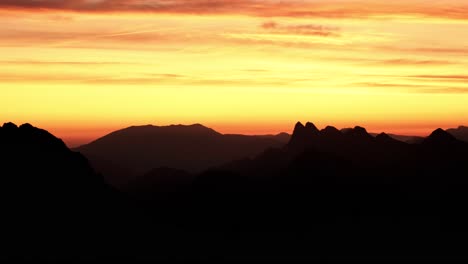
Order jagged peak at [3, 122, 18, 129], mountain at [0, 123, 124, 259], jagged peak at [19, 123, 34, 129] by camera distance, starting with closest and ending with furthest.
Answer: mountain at [0, 123, 124, 259] → jagged peak at [3, 122, 18, 129] → jagged peak at [19, 123, 34, 129]

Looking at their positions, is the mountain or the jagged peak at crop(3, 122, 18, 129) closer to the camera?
the mountain

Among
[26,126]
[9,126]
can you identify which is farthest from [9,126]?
[26,126]

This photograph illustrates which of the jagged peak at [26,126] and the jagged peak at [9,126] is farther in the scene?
the jagged peak at [26,126]

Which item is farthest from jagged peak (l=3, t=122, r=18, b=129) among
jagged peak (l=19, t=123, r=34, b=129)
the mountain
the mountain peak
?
jagged peak (l=19, t=123, r=34, b=129)

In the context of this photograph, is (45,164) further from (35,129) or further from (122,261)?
(122,261)

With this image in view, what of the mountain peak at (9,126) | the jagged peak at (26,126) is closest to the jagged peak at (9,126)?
the mountain peak at (9,126)

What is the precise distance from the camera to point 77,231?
187 metres

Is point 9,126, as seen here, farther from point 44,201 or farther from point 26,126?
point 44,201

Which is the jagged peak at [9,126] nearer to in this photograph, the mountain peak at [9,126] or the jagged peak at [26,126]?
the mountain peak at [9,126]

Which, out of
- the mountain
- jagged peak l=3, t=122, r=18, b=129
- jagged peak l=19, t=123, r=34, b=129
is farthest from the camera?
jagged peak l=19, t=123, r=34, b=129

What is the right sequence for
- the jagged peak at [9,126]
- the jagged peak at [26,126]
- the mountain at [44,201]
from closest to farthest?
1. the mountain at [44,201]
2. the jagged peak at [9,126]
3. the jagged peak at [26,126]

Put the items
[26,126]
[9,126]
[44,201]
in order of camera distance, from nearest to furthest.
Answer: [44,201]
[9,126]
[26,126]

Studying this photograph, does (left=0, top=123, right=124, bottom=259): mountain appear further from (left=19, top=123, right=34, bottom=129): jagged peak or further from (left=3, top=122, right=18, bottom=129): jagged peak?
(left=3, top=122, right=18, bottom=129): jagged peak

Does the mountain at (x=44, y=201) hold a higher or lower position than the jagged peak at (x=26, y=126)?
lower
